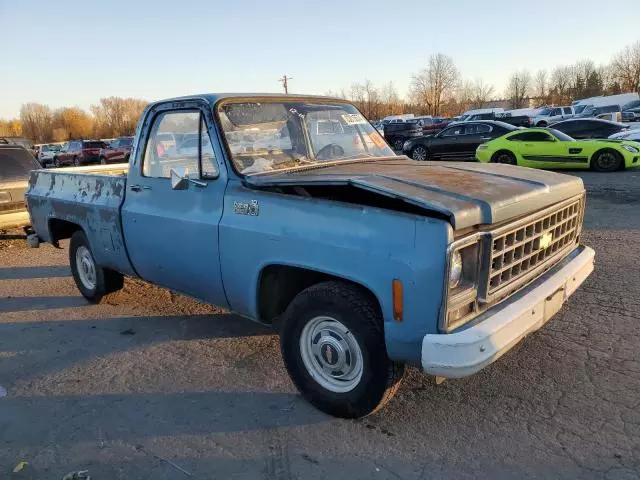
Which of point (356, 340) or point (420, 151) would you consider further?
point (420, 151)

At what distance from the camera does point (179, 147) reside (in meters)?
4.07

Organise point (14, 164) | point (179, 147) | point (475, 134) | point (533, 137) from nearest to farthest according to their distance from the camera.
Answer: point (179, 147) → point (14, 164) → point (533, 137) → point (475, 134)

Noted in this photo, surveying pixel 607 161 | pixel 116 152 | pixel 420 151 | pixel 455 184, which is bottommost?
pixel 607 161

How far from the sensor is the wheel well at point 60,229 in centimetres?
570

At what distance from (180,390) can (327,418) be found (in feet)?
3.69

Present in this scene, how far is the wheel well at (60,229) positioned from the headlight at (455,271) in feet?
14.7

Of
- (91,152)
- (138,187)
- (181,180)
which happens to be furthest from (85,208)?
(91,152)

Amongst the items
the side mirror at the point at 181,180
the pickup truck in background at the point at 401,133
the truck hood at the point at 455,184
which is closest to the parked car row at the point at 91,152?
the pickup truck in background at the point at 401,133

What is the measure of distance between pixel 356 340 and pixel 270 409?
2.74 ft

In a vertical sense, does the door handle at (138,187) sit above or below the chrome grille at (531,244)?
above

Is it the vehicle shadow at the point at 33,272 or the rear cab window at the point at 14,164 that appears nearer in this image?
the vehicle shadow at the point at 33,272

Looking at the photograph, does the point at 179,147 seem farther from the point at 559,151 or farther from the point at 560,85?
the point at 560,85

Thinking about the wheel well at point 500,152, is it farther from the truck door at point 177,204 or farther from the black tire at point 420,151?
the truck door at point 177,204

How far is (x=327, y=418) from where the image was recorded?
125 inches
